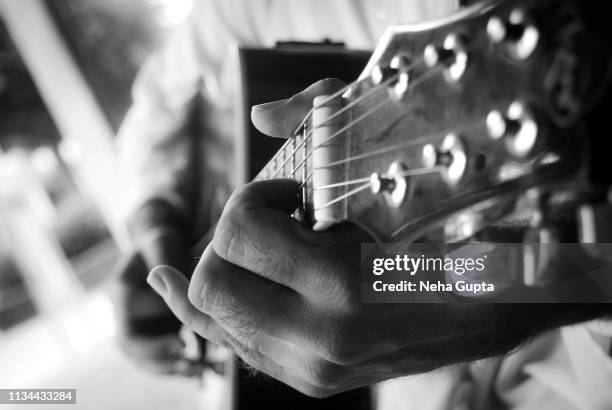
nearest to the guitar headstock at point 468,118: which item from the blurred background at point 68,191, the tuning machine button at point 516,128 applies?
the tuning machine button at point 516,128

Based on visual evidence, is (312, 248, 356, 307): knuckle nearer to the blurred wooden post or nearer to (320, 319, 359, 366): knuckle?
(320, 319, 359, 366): knuckle

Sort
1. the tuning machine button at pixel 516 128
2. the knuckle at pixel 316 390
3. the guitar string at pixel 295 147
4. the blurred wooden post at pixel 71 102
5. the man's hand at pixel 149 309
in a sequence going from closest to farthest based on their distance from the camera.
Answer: the tuning machine button at pixel 516 128
the guitar string at pixel 295 147
the knuckle at pixel 316 390
the man's hand at pixel 149 309
the blurred wooden post at pixel 71 102

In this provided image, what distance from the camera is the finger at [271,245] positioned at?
0.38 m

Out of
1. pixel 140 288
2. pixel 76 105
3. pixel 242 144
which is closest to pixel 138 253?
pixel 140 288

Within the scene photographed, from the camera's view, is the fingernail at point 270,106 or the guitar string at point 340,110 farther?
the fingernail at point 270,106

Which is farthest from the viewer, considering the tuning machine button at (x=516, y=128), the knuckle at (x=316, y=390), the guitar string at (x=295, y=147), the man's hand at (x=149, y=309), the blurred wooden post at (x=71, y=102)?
the blurred wooden post at (x=71, y=102)

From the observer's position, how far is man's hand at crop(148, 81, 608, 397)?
→ 387mm

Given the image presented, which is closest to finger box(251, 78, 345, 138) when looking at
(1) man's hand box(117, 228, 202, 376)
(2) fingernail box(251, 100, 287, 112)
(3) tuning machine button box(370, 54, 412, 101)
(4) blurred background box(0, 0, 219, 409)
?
(2) fingernail box(251, 100, 287, 112)

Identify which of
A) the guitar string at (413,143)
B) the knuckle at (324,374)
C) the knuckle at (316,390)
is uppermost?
the guitar string at (413,143)

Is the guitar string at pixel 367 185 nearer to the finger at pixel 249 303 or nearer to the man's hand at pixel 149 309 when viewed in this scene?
the finger at pixel 249 303

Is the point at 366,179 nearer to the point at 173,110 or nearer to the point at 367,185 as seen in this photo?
the point at 367,185

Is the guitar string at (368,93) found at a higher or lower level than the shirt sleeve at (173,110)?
lower

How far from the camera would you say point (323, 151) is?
1.29 feet

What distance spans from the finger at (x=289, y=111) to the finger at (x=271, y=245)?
0.07 metres
